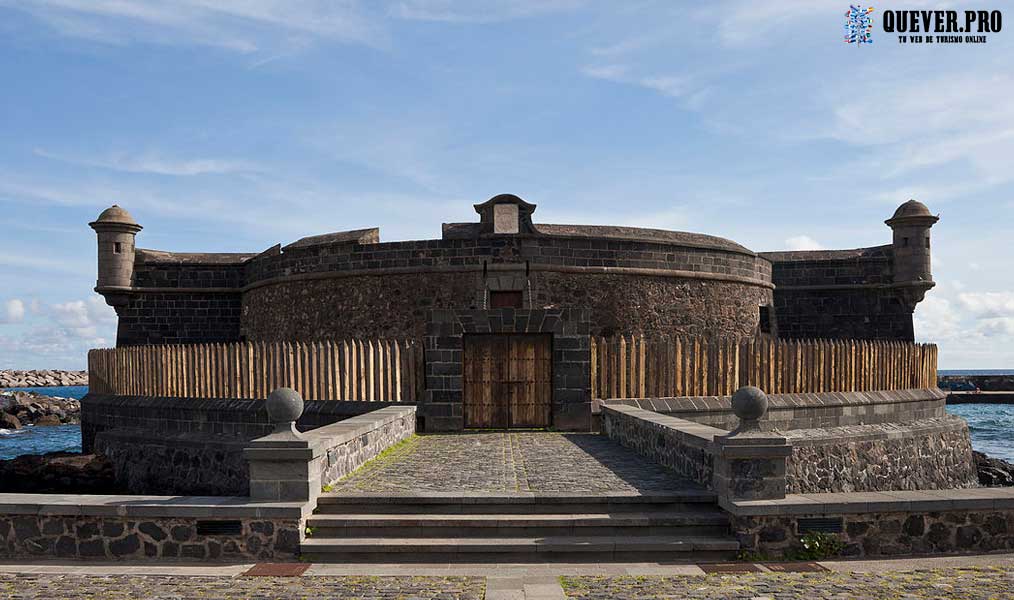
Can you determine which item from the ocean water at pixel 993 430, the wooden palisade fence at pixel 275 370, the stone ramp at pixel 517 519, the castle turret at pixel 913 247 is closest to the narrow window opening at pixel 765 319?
the castle turret at pixel 913 247

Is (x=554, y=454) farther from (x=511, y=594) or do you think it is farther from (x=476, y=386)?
(x=511, y=594)

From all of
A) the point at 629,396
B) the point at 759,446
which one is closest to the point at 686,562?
the point at 759,446

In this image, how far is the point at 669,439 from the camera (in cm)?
965

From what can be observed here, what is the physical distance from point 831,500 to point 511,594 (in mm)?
3223

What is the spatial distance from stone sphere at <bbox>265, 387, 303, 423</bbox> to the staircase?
88 centimetres

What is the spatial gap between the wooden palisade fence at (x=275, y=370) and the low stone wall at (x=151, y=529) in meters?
7.12

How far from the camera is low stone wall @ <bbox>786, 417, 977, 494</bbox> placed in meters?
14.7

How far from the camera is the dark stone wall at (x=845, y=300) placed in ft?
84.8

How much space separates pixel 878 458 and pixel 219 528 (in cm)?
1338

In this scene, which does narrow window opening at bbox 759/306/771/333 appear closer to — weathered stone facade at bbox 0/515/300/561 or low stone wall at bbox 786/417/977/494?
low stone wall at bbox 786/417/977/494

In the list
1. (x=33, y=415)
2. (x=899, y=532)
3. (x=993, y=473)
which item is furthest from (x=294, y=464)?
(x=33, y=415)

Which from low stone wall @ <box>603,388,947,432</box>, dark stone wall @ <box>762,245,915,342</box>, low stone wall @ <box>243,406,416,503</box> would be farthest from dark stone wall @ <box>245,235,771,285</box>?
low stone wall @ <box>243,406,416,503</box>

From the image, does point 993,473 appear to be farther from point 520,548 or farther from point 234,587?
point 234,587

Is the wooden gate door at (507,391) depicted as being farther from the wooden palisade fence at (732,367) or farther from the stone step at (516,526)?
the stone step at (516,526)
